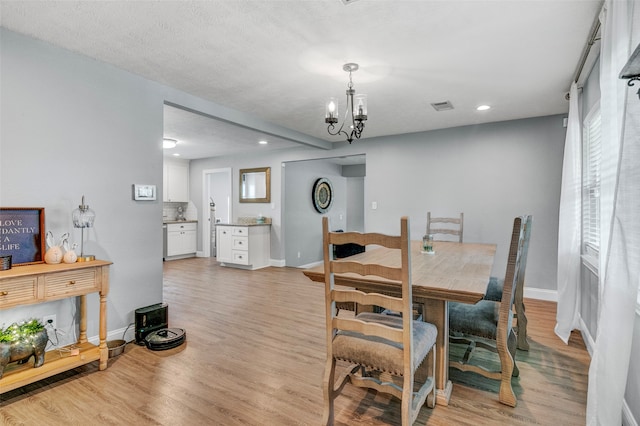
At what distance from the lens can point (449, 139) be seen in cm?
479

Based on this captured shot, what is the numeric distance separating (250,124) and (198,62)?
1500 millimetres

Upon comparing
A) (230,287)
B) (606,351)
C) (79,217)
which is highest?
(79,217)

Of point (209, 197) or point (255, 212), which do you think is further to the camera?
point (209, 197)

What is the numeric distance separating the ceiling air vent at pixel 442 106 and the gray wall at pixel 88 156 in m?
2.91

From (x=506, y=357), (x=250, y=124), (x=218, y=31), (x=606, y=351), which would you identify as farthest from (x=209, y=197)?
(x=606, y=351)

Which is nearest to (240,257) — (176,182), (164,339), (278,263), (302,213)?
(278,263)

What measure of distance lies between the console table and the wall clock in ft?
16.1

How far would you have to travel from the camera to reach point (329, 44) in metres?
2.30

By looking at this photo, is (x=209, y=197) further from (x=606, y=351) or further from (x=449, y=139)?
(x=606, y=351)

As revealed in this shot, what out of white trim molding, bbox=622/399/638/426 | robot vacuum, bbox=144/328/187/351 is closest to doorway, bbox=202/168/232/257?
robot vacuum, bbox=144/328/187/351

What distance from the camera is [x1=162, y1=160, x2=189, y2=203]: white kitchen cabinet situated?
23.7ft

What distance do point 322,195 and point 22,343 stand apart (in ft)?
18.7

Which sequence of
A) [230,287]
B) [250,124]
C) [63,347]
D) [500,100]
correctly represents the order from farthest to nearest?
1. [230,287]
2. [250,124]
3. [500,100]
4. [63,347]

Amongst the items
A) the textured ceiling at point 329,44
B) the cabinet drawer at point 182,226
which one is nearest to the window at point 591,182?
the textured ceiling at point 329,44
